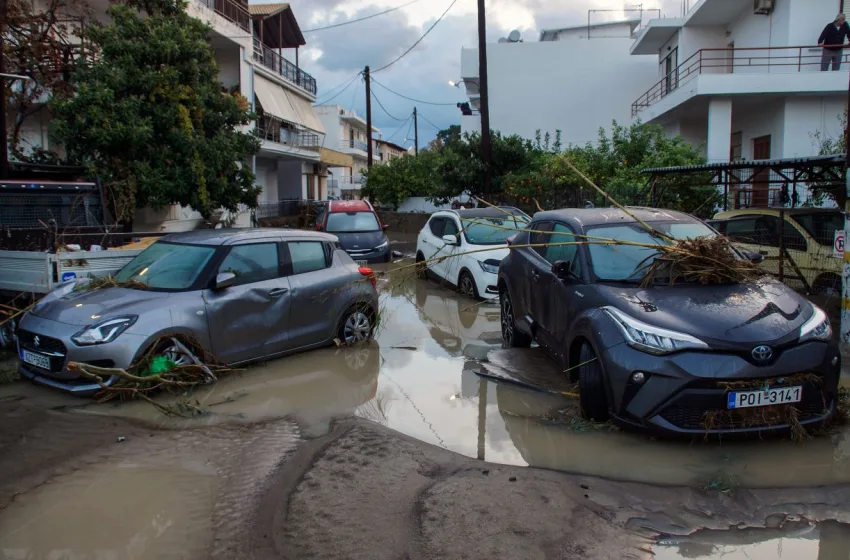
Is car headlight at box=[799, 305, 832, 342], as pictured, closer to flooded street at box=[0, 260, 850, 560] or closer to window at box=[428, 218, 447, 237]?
flooded street at box=[0, 260, 850, 560]

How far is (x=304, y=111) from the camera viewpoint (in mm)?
36594

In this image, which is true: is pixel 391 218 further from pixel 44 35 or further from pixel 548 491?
pixel 548 491

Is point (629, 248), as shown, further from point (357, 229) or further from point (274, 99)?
point (274, 99)

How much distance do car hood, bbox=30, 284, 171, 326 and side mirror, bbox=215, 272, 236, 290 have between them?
0.48 m

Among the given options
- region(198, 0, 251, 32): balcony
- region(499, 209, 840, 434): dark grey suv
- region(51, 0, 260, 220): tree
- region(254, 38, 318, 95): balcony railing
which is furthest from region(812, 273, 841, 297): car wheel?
region(254, 38, 318, 95): balcony railing

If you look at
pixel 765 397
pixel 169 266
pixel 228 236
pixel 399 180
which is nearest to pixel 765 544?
pixel 765 397

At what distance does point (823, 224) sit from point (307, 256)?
7.70 meters

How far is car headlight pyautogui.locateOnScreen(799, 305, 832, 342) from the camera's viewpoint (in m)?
4.86

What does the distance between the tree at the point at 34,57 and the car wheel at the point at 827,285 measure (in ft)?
53.1

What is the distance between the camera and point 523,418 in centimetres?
583

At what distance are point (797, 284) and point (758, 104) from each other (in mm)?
13883

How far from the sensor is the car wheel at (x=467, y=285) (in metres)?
11.9

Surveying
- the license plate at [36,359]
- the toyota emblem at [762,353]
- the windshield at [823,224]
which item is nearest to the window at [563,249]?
the toyota emblem at [762,353]

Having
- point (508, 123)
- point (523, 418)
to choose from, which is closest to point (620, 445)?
point (523, 418)
